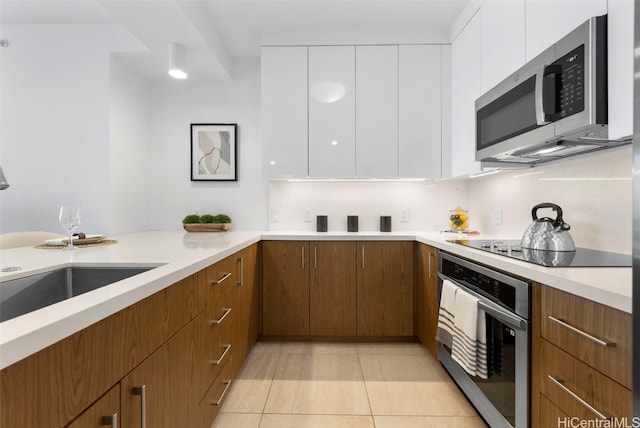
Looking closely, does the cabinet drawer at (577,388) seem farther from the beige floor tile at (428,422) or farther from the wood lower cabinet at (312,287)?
the wood lower cabinet at (312,287)

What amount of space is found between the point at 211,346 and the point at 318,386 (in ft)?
2.70

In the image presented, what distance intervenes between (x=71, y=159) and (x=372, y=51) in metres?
2.56

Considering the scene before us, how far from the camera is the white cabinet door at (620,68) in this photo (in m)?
1.12

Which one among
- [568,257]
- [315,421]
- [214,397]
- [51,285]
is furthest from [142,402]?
[568,257]

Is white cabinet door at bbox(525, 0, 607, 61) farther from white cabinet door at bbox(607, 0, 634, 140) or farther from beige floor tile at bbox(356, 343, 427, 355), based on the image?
beige floor tile at bbox(356, 343, 427, 355)

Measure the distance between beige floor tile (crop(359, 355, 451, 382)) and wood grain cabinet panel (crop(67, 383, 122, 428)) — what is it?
164 cm

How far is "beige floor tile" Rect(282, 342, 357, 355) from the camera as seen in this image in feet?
8.27

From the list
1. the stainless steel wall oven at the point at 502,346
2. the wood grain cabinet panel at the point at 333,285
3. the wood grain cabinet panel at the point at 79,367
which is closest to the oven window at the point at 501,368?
the stainless steel wall oven at the point at 502,346

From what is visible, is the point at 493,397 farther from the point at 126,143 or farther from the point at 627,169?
the point at 126,143

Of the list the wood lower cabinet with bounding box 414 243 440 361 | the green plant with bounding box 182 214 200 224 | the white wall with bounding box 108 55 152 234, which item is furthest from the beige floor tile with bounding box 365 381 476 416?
the white wall with bounding box 108 55 152 234

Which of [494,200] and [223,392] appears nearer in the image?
[223,392]

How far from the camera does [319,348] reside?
2.59 m

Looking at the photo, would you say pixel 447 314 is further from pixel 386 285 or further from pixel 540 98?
pixel 540 98

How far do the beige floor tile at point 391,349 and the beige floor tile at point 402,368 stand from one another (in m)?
0.06
